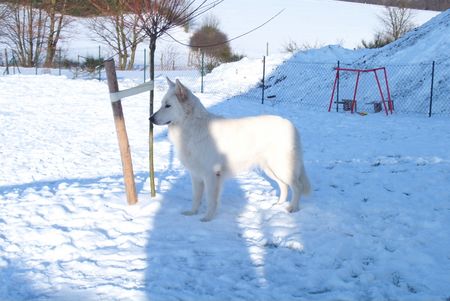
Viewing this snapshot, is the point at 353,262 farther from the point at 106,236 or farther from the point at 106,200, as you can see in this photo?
the point at 106,200

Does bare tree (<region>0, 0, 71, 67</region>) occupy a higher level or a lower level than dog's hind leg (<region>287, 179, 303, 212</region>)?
higher

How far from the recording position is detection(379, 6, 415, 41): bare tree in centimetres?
3244

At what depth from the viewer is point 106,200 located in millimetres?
5504

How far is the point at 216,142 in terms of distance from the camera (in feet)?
16.4

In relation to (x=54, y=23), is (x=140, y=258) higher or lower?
lower

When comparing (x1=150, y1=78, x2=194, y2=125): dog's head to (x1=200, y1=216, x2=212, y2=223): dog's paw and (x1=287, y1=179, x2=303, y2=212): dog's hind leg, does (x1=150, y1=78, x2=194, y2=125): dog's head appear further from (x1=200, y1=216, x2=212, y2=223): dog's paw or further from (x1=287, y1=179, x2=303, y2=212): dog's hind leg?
(x1=287, y1=179, x2=303, y2=212): dog's hind leg

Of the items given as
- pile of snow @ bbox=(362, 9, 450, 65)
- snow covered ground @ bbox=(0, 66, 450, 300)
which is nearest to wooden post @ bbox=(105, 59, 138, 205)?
snow covered ground @ bbox=(0, 66, 450, 300)

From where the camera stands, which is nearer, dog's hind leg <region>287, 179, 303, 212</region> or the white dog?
the white dog

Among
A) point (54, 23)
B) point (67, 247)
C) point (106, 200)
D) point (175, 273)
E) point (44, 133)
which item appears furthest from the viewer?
point (54, 23)

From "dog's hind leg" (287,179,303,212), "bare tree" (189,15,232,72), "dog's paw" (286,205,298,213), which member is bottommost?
"dog's paw" (286,205,298,213)

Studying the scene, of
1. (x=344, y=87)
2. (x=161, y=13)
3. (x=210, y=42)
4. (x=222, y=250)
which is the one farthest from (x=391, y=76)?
(x=222, y=250)

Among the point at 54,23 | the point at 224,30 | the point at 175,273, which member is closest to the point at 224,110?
the point at 175,273

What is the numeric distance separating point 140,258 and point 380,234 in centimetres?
230

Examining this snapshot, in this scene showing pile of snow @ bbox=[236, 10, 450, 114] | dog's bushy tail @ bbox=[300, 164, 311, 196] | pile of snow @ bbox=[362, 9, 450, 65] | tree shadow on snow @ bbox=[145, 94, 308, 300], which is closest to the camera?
tree shadow on snow @ bbox=[145, 94, 308, 300]
